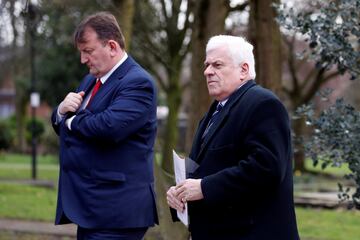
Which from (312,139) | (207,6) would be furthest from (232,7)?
(312,139)

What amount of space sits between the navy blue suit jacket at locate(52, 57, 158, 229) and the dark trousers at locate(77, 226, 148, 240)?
0.04m

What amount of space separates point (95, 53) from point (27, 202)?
1013 centimetres

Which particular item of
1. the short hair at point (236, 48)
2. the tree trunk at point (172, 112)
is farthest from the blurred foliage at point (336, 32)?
the tree trunk at point (172, 112)

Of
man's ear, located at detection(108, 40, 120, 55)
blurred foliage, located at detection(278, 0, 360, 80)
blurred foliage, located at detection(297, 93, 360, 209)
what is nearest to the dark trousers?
man's ear, located at detection(108, 40, 120, 55)

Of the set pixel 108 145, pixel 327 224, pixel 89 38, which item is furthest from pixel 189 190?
pixel 327 224

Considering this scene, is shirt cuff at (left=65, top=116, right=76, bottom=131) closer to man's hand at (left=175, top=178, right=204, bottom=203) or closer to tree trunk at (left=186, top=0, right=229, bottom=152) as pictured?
man's hand at (left=175, top=178, right=204, bottom=203)

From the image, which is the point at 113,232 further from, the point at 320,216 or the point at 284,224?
the point at 320,216

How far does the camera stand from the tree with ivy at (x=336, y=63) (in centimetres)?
553

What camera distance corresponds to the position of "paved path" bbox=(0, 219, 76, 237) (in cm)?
986

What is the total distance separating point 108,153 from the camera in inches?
151

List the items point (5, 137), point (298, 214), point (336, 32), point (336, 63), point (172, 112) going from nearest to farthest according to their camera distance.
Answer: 1. point (336, 32)
2. point (336, 63)
3. point (298, 214)
4. point (172, 112)
5. point (5, 137)

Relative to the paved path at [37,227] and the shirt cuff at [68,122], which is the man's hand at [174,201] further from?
the paved path at [37,227]

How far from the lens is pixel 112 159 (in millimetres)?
3840

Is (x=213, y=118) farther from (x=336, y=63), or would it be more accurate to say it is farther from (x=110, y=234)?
(x=336, y=63)
